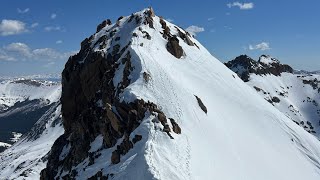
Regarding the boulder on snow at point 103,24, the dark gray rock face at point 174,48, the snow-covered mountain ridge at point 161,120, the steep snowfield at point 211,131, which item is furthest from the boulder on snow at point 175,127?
the boulder on snow at point 103,24

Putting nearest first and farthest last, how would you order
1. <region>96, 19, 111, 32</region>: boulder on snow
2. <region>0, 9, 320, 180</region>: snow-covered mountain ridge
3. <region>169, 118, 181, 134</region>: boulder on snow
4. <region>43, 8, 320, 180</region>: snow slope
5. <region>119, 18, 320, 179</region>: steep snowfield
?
<region>43, 8, 320, 180</region>: snow slope → <region>119, 18, 320, 179</region>: steep snowfield → <region>0, 9, 320, 180</region>: snow-covered mountain ridge → <region>169, 118, 181, 134</region>: boulder on snow → <region>96, 19, 111, 32</region>: boulder on snow

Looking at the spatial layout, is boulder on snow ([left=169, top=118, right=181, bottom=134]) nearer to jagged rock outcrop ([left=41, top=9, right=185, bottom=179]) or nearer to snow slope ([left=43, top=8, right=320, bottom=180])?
jagged rock outcrop ([left=41, top=9, right=185, bottom=179])

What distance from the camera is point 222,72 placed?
303ft

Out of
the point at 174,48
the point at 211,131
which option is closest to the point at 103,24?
the point at 174,48

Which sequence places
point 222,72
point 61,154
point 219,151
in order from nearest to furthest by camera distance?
point 219,151 < point 61,154 < point 222,72

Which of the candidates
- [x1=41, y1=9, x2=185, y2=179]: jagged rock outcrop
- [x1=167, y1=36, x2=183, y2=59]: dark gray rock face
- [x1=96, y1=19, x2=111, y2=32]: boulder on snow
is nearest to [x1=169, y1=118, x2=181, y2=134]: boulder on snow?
[x1=41, y1=9, x2=185, y2=179]: jagged rock outcrop

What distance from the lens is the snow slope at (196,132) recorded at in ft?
149

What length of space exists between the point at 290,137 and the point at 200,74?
2109 cm

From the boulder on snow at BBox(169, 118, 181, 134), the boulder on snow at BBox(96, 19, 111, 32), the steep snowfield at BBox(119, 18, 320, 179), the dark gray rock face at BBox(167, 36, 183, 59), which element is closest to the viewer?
the steep snowfield at BBox(119, 18, 320, 179)

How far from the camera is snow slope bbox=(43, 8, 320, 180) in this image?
45.4 m

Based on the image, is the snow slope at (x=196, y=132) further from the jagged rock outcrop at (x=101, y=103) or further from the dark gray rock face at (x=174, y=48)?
the dark gray rock face at (x=174, y=48)

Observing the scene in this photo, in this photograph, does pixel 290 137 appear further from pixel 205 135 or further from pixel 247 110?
pixel 205 135

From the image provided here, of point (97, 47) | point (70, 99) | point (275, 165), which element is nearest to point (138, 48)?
point (97, 47)

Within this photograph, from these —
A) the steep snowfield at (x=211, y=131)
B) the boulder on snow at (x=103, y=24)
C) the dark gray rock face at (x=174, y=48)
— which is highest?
the boulder on snow at (x=103, y=24)
